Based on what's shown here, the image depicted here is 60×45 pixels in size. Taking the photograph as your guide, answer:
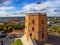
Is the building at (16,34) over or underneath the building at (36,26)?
underneath

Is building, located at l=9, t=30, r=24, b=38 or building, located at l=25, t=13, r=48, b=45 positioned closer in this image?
building, located at l=25, t=13, r=48, b=45

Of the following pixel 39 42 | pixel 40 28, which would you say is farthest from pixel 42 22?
pixel 39 42

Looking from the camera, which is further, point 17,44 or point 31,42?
point 17,44

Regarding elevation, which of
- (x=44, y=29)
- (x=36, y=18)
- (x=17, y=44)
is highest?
(x=36, y=18)

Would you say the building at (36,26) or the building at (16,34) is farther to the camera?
the building at (16,34)

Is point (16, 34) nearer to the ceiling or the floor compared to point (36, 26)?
nearer to the floor

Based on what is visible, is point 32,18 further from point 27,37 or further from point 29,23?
point 27,37

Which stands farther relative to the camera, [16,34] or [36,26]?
[16,34]

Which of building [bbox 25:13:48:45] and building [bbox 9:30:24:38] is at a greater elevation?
building [bbox 25:13:48:45]
